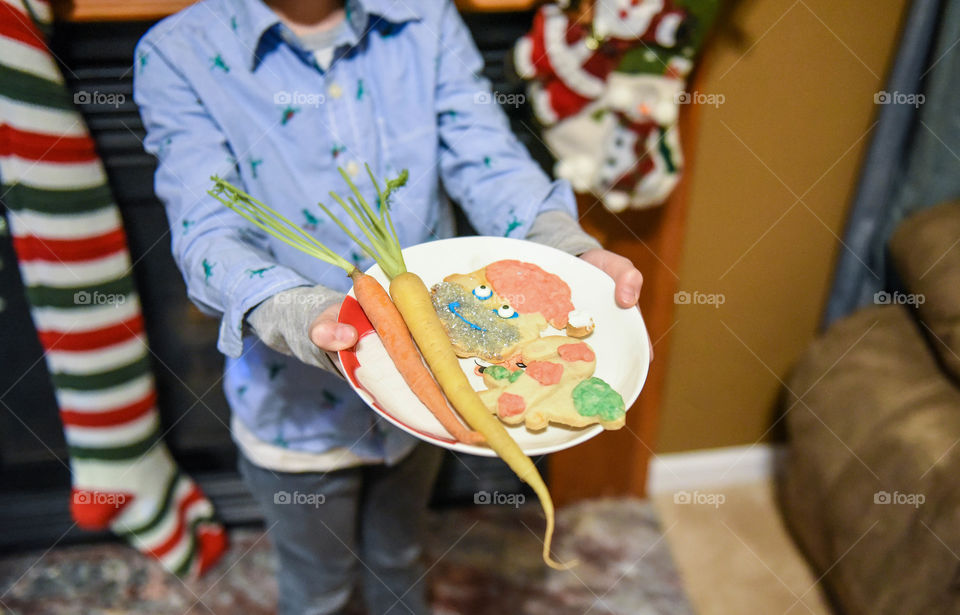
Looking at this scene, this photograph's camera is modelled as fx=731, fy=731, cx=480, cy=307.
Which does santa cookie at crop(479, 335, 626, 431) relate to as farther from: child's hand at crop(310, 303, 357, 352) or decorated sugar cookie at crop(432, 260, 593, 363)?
A: child's hand at crop(310, 303, 357, 352)

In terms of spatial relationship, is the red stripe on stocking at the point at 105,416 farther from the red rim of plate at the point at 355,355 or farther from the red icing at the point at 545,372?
the red icing at the point at 545,372

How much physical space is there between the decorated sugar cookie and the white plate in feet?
0.06

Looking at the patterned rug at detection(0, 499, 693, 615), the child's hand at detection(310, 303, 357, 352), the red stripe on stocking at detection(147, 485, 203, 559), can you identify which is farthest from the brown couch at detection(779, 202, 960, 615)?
the red stripe on stocking at detection(147, 485, 203, 559)

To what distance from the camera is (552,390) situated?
0.77 m

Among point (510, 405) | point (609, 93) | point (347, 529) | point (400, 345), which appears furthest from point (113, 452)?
point (609, 93)

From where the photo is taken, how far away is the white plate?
29.2 inches

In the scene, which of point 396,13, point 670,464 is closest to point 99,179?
point 396,13

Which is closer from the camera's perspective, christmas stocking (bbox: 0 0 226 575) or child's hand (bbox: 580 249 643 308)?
child's hand (bbox: 580 249 643 308)

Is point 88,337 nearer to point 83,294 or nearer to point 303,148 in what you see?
Result: point 83,294

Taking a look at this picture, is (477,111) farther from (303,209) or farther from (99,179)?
(99,179)

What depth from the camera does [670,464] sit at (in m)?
1.75

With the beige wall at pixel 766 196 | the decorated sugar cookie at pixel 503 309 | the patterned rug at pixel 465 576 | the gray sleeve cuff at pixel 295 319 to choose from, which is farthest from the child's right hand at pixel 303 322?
the patterned rug at pixel 465 576

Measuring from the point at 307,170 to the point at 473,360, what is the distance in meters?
0.35

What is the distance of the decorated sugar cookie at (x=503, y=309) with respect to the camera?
2.73ft
